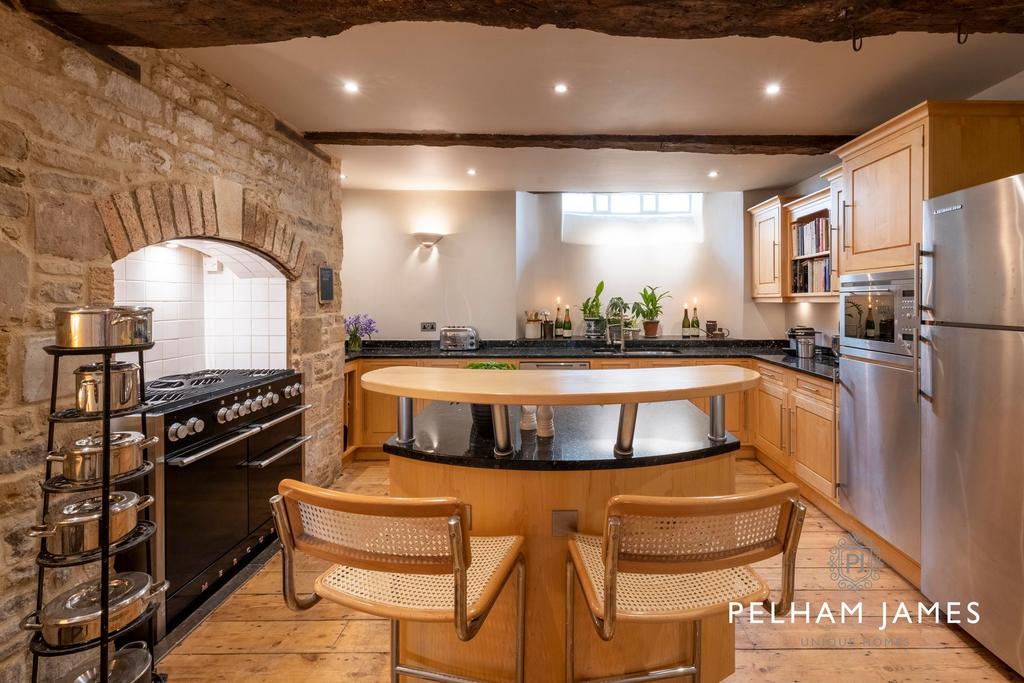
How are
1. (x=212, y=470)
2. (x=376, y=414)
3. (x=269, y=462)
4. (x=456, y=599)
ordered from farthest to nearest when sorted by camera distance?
(x=376, y=414)
(x=269, y=462)
(x=212, y=470)
(x=456, y=599)

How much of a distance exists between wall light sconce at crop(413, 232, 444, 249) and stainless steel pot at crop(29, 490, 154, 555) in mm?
3733

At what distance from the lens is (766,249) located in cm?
469

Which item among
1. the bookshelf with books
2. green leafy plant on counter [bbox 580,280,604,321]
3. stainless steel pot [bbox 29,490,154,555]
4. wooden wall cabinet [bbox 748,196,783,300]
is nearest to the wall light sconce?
green leafy plant on counter [bbox 580,280,604,321]

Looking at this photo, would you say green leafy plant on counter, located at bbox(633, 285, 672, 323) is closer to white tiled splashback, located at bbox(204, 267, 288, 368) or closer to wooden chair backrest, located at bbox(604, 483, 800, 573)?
white tiled splashback, located at bbox(204, 267, 288, 368)

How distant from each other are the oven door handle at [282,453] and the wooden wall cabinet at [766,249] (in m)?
4.08

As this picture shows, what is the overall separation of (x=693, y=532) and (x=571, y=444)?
2.05 feet

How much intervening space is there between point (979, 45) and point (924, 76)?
29cm

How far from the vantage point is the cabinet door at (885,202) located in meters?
2.39

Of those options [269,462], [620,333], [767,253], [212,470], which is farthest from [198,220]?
[767,253]

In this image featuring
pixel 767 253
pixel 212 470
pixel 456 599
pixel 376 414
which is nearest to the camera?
pixel 456 599

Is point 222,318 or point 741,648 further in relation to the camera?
point 222,318

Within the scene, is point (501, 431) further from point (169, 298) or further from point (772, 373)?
point (772, 373)

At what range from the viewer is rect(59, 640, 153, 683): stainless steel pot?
1.49 m

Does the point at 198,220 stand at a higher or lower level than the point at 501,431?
higher
